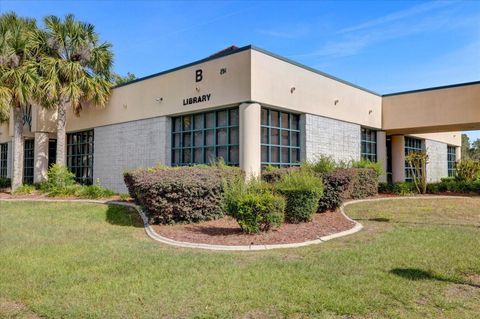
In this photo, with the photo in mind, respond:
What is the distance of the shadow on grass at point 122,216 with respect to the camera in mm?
10567

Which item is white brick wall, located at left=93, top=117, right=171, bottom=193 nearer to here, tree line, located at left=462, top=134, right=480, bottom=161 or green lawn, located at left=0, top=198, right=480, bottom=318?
green lawn, located at left=0, top=198, right=480, bottom=318

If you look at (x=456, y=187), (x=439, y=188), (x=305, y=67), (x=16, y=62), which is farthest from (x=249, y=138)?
(x=16, y=62)

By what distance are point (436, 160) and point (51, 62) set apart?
2483 cm

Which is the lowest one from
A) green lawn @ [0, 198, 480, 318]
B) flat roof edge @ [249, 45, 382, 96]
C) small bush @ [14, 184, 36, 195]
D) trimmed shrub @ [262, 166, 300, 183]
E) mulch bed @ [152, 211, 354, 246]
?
green lawn @ [0, 198, 480, 318]

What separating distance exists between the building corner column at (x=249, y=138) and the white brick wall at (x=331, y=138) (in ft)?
9.75

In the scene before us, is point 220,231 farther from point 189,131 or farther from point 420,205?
point 420,205

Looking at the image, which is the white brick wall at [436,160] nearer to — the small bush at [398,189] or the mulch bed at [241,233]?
the small bush at [398,189]

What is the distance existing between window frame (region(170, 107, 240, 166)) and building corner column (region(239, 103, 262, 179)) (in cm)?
71

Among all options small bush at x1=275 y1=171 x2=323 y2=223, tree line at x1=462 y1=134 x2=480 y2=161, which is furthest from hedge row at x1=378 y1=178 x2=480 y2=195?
tree line at x1=462 y1=134 x2=480 y2=161

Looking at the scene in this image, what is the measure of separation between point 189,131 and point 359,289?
11.2 metres

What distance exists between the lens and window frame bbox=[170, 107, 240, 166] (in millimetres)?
13461

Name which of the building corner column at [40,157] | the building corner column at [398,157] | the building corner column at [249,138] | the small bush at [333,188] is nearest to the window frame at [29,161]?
the building corner column at [40,157]

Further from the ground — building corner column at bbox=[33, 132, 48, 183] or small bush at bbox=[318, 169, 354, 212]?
building corner column at bbox=[33, 132, 48, 183]

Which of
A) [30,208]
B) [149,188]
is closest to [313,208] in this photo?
[149,188]
